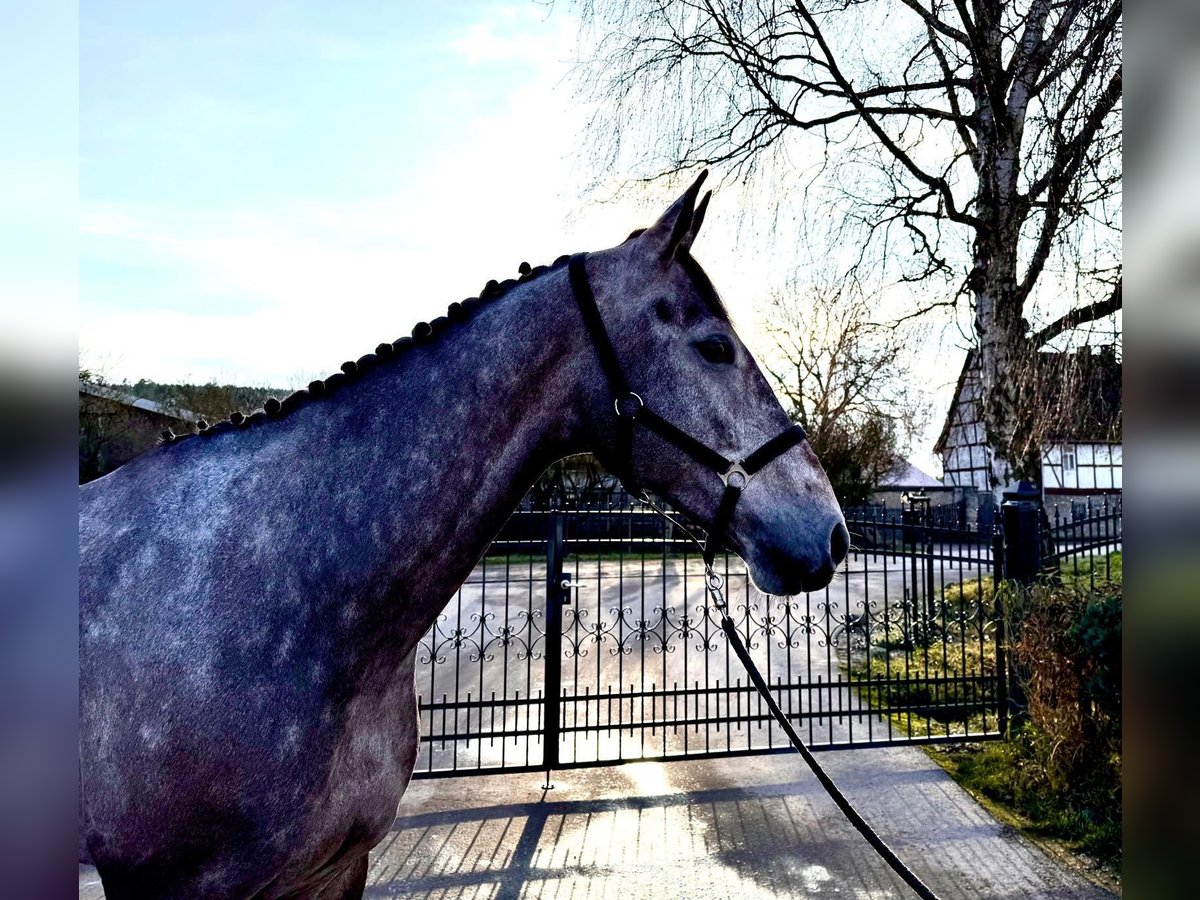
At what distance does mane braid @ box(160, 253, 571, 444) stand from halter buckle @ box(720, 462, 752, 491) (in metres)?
0.70

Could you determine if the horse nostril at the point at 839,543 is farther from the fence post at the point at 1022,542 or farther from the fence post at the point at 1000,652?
the fence post at the point at 1000,652

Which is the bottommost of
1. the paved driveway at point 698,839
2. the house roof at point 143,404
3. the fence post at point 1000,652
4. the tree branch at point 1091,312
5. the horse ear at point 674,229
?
the paved driveway at point 698,839

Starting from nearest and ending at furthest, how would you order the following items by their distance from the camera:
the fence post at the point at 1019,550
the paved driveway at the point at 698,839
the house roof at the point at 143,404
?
1. the paved driveway at the point at 698,839
2. the fence post at the point at 1019,550
3. the house roof at the point at 143,404

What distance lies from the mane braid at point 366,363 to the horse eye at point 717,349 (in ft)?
1.42

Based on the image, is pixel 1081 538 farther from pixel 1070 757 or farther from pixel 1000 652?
pixel 1070 757

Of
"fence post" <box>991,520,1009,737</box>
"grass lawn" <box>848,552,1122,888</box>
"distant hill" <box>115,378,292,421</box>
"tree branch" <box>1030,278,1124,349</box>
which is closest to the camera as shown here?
"grass lawn" <box>848,552,1122,888</box>

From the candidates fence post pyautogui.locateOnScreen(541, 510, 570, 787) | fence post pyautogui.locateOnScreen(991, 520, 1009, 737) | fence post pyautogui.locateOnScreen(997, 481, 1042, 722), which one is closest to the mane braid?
fence post pyautogui.locateOnScreen(541, 510, 570, 787)

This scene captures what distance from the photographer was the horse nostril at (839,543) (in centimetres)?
162

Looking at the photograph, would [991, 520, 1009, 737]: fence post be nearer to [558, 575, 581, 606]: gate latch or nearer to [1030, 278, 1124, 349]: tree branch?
[1030, 278, 1124, 349]: tree branch

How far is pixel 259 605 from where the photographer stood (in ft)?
5.12

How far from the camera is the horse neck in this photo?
1643 millimetres

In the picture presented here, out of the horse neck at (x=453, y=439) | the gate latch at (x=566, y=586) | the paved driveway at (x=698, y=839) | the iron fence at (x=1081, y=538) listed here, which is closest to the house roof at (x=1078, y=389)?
the iron fence at (x=1081, y=538)

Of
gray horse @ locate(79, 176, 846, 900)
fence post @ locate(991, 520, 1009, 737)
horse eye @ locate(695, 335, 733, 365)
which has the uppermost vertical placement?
horse eye @ locate(695, 335, 733, 365)
